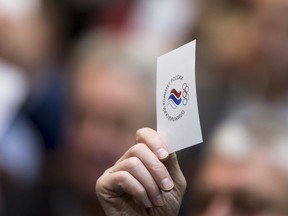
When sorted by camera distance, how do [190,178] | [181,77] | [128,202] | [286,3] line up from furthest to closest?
[286,3] < [190,178] < [128,202] < [181,77]

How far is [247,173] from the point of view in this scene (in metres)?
2.18

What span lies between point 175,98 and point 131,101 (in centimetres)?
107

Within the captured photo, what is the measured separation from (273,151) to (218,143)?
8.1 inches

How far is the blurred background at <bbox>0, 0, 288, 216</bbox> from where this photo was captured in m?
2.25

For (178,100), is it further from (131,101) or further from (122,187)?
(131,101)

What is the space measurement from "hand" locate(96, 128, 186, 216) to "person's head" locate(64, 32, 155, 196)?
780mm

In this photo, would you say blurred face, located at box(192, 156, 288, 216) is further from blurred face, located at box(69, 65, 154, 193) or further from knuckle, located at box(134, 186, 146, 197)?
knuckle, located at box(134, 186, 146, 197)

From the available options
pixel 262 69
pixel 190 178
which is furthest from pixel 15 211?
pixel 262 69

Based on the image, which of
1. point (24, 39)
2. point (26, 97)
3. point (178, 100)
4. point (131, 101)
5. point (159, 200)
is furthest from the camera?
point (24, 39)

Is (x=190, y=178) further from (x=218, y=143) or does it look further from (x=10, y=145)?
(x=10, y=145)

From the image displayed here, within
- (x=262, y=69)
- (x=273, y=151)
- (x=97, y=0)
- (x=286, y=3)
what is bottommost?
(x=273, y=151)

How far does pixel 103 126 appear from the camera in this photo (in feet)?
8.50

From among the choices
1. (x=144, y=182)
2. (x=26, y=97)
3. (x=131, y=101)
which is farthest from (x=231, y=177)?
(x=26, y=97)

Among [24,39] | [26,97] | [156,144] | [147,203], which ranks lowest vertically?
[147,203]
